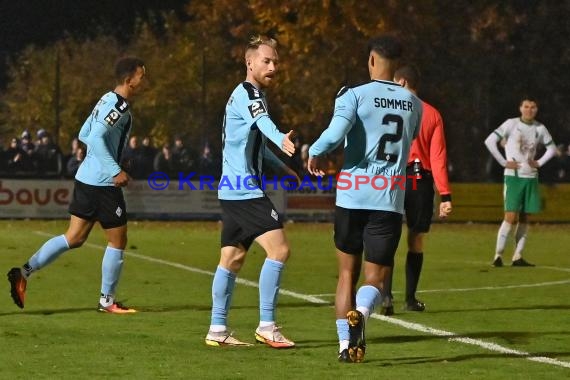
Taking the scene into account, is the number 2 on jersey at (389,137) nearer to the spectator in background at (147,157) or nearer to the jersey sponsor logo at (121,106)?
the jersey sponsor logo at (121,106)

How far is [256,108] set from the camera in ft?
32.7

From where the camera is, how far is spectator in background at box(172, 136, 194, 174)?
3157 centimetres

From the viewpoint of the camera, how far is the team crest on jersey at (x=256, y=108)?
995 cm

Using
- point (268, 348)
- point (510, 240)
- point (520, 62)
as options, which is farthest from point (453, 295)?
point (520, 62)

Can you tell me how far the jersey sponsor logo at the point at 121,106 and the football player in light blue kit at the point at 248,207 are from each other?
2272mm

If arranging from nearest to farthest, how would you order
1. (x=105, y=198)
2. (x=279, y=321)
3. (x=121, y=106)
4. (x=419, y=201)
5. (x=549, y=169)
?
1. (x=279, y=321)
2. (x=121, y=106)
3. (x=105, y=198)
4. (x=419, y=201)
5. (x=549, y=169)

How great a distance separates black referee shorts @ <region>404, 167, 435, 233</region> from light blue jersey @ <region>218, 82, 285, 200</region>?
2733 mm

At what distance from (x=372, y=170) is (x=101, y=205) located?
4002 mm

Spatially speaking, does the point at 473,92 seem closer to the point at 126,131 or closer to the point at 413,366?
the point at 126,131

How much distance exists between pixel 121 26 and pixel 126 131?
53.3 m

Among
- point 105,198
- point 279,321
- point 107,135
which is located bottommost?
point 279,321

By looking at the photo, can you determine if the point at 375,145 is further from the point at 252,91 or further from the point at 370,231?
the point at 252,91

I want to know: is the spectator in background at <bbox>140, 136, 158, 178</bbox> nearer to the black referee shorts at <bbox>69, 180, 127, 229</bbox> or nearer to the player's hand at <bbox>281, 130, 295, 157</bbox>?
the black referee shorts at <bbox>69, 180, 127, 229</bbox>

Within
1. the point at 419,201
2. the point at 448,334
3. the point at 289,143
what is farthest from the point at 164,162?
the point at 289,143
